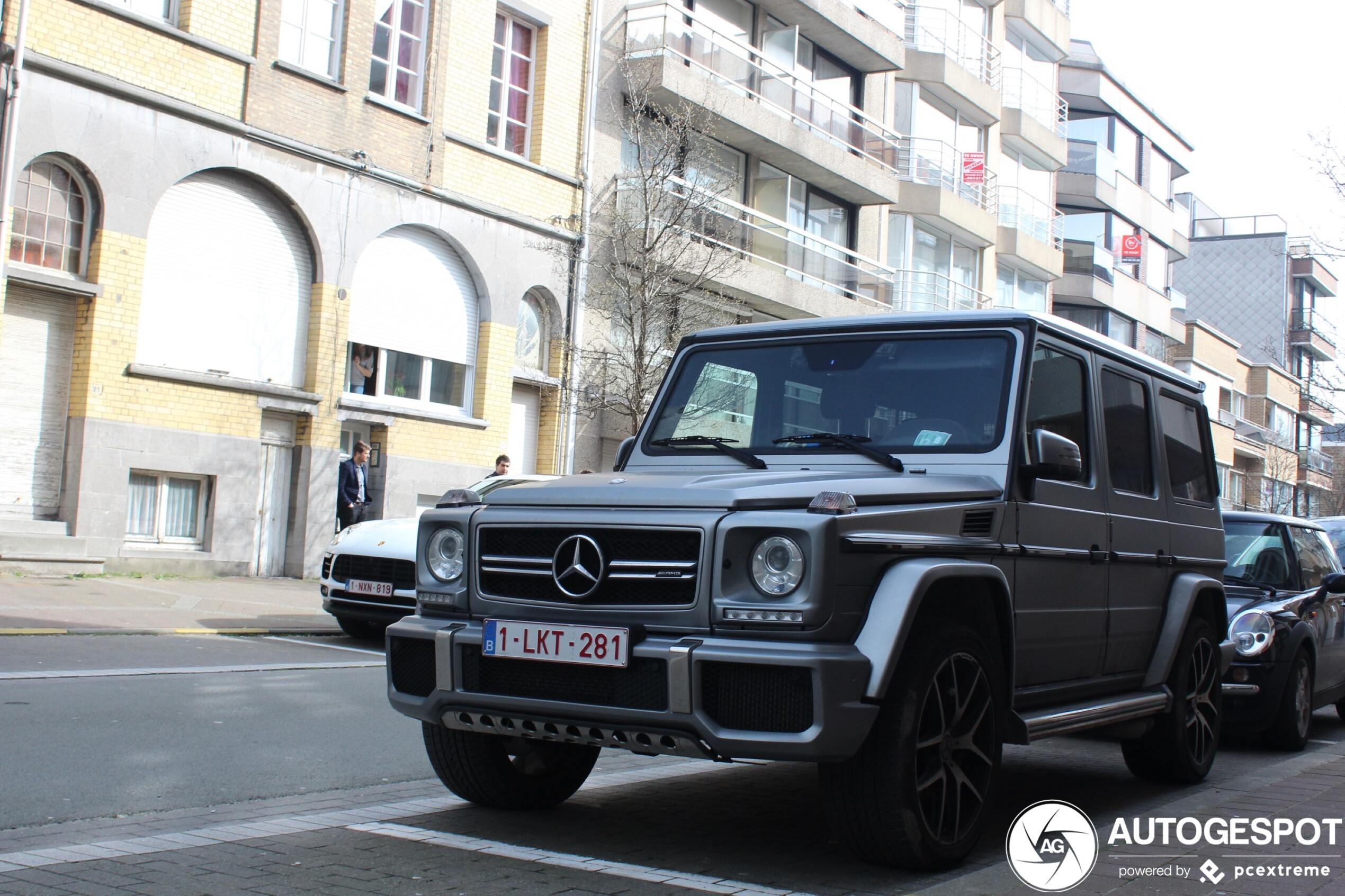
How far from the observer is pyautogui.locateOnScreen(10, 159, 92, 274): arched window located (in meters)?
16.1

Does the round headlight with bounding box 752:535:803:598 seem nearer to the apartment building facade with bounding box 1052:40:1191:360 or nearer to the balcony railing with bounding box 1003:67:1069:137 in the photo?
the balcony railing with bounding box 1003:67:1069:137

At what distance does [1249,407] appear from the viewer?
67812 mm

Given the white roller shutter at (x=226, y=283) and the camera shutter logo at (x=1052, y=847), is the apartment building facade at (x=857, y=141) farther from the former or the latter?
the camera shutter logo at (x=1052, y=847)

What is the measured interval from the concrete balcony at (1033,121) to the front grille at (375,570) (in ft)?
101

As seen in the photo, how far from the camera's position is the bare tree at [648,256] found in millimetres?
22656

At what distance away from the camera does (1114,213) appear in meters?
50.7

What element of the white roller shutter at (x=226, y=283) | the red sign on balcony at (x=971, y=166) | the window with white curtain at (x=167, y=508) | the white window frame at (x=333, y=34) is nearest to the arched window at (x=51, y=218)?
the white roller shutter at (x=226, y=283)

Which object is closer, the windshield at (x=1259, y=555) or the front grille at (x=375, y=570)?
the windshield at (x=1259, y=555)

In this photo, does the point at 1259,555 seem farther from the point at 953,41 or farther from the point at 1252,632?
the point at 953,41

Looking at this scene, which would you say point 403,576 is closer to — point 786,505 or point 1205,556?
point 1205,556

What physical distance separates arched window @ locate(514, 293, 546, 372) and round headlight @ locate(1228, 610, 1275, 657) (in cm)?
1531

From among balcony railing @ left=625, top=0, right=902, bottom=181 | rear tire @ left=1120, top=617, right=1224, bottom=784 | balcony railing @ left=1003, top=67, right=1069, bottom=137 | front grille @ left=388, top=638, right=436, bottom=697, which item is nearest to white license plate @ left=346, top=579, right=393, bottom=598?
rear tire @ left=1120, top=617, right=1224, bottom=784

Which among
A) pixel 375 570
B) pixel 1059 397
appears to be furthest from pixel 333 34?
pixel 1059 397

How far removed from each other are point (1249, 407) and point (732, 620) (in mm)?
68974
